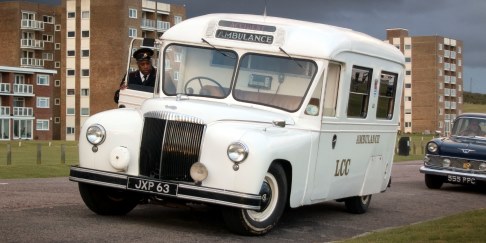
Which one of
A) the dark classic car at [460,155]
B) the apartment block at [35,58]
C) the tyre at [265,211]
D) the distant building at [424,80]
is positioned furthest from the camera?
the distant building at [424,80]

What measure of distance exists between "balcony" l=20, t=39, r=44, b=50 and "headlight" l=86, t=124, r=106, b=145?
113065mm

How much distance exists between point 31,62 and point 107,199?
113178 millimetres

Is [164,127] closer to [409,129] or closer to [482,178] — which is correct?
[482,178]

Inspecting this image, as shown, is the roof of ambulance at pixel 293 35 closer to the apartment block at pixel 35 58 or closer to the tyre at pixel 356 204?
the tyre at pixel 356 204

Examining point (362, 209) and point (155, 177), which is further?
point (362, 209)

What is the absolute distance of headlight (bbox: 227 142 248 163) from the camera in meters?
9.48

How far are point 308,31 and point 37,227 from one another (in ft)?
13.9

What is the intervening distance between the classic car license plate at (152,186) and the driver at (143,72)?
2.56 meters

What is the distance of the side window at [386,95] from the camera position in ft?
44.1

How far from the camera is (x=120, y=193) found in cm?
1091

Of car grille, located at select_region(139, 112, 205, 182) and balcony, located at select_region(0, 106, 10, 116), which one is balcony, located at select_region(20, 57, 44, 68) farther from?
car grille, located at select_region(139, 112, 205, 182)

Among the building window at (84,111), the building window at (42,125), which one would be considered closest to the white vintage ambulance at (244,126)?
the building window at (42,125)

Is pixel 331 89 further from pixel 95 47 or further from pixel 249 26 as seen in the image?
pixel 95 47

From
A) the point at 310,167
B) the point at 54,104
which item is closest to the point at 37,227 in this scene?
the point at 310,167
